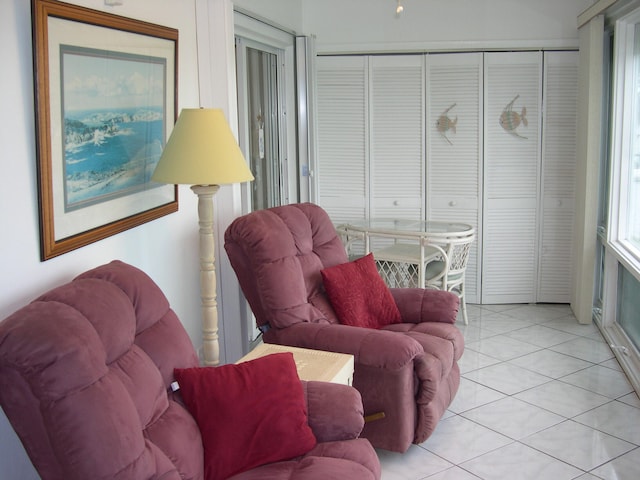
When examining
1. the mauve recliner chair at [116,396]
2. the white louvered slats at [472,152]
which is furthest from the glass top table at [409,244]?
the mauve recliner chair at [116,396]

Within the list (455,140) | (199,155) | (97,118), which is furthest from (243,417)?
(455,140)

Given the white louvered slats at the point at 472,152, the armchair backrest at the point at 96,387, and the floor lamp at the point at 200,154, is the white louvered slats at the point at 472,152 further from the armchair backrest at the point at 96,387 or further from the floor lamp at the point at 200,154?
the armchair backrest at the point at 96,387

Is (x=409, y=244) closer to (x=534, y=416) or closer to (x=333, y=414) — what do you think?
(x=534, y=416)

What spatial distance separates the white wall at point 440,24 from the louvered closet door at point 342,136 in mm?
169

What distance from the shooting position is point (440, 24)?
5051mm

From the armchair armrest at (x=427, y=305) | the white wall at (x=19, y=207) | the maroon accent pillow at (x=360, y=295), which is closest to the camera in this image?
the white wall at (x=19, y=207)

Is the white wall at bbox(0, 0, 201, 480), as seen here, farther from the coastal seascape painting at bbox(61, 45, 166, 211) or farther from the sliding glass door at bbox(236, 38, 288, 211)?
the sliding glass door at bbox(236, 38, 288, 211)

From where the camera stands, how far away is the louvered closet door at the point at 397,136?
5117mm

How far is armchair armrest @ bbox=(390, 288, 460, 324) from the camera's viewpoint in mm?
3451

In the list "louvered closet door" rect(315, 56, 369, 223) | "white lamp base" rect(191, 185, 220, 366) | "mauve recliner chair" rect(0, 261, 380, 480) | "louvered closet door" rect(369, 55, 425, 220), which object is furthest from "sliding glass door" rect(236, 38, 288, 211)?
"mauve recliner chair" rect(0, 261, 380, 480)

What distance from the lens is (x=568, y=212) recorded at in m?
5.11

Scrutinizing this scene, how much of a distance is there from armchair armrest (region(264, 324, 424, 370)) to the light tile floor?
1.65 feet

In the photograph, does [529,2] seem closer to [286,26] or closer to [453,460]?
[286,26]

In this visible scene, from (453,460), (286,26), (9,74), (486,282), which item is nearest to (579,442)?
(453,460)
